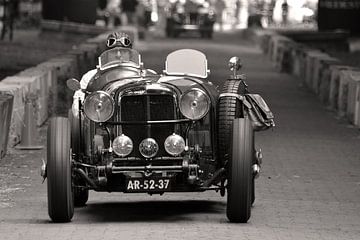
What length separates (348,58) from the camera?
41.2 meters

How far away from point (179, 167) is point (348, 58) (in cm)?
3018

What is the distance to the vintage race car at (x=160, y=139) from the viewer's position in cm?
1130

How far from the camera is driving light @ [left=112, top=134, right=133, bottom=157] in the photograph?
11.6 metres

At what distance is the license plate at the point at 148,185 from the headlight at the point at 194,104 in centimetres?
61

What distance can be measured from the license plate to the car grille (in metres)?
0.48

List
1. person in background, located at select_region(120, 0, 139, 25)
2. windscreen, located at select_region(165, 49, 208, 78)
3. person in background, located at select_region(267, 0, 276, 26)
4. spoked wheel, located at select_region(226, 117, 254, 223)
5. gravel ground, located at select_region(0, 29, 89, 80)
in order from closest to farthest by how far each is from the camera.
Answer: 1. spoked wheel, located at select_region(226, 117, 254, 223)
2. windscreen, located at select_region(165, 49, 208, 78)
3. gravel ground, located at select_region(0, 29, 89, 80)
4. person in background, located at select_region(120, 0, 139, 25)
5. person in background, located at select_region(267, 0, 276, 26)

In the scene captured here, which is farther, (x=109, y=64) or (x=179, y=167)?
(x=109, y=64)

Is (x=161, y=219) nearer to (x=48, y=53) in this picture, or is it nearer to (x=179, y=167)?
(x=179, y=167)

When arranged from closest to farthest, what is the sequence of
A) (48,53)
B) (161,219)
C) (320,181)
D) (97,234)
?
(97,234)
(161,219)
(320,181)
(48,53)

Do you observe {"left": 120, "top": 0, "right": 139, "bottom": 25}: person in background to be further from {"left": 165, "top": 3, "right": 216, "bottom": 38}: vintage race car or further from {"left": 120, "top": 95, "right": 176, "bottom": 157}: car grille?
{"left": 120, "top": 95, "right": 176, "bottom": 157}: car grille

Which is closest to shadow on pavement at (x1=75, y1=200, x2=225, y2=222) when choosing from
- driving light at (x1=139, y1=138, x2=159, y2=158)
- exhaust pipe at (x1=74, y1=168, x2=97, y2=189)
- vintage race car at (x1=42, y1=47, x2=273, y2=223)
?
vintage race car at (x1=42, y1=47, x2=273, y2=223)

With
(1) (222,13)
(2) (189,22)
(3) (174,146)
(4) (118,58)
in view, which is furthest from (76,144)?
(1) (222,13)

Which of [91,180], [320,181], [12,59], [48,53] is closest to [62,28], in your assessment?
[48,53]

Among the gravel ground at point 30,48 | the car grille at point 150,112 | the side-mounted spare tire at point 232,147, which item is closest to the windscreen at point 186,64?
the side-mounted spare tire at point 232,147
